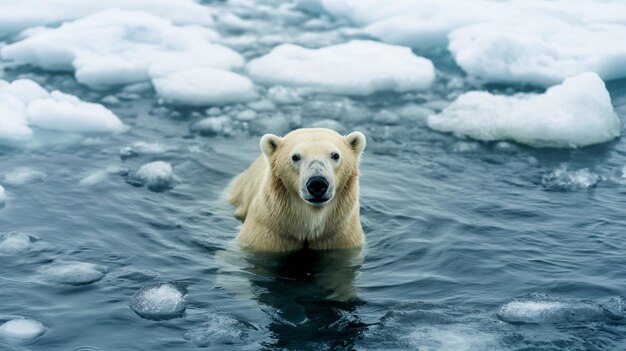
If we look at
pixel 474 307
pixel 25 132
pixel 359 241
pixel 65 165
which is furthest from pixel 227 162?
pixel 474 307

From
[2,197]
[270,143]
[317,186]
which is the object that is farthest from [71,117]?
[317,186]

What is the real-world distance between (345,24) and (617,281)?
871 cm

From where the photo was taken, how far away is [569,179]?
726 centimetres

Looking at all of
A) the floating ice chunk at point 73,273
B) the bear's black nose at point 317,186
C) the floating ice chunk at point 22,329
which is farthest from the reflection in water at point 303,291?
the floating ice chunk at point 22,329

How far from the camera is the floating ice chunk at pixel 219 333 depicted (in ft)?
14.6

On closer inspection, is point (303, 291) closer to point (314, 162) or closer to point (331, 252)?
point (331, 252)

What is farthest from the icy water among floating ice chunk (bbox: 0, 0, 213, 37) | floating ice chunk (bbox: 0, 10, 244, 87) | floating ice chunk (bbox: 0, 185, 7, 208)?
floating ice chunk (bbox: 0, 0, 213, 37)

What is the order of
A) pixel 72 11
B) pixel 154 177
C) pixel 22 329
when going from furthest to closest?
pixel 72 11, pixel 154 177, pixel 22 329

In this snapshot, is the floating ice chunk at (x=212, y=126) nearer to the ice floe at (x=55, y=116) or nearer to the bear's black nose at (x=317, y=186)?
the ice floe at (x=55, y=116)

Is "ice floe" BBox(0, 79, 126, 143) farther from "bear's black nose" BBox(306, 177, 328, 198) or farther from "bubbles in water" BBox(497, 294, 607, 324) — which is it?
"bubbles in water" BBox(497, 294, 607, 324)

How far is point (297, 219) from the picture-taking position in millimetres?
5547

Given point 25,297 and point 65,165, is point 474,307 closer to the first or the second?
point 25,297

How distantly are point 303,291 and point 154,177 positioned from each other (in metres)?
2.69

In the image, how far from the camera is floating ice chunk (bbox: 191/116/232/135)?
8.76 meters
